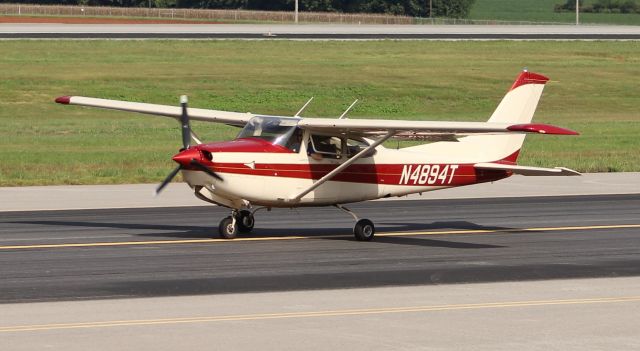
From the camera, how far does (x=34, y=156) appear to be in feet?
115

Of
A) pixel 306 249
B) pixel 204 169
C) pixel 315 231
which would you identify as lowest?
pixel 315 231

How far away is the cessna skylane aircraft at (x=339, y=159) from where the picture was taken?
1864 cm

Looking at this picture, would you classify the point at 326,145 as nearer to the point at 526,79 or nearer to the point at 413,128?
the point at 413,128

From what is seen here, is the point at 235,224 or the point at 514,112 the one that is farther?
the point at 514,112

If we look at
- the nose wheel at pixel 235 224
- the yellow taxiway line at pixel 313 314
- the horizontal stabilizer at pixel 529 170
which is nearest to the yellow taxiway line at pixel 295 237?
the nose wheel at pixel 235 224

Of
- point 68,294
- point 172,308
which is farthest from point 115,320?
point 68,294

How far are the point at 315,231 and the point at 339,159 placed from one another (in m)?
1.83

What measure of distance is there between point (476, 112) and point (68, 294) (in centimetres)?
3986

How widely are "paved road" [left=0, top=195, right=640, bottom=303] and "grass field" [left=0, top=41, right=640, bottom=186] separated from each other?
797cm

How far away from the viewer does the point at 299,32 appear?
77.7m

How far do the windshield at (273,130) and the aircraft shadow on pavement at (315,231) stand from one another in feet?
6.08

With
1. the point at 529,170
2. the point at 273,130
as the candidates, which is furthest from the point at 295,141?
the point at 529,170

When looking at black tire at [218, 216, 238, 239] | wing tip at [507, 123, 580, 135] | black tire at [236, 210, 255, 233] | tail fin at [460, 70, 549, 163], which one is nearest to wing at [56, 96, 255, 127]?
black tire at [236, 210, 255, 233]

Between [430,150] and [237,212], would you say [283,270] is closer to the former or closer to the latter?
[237,212]
